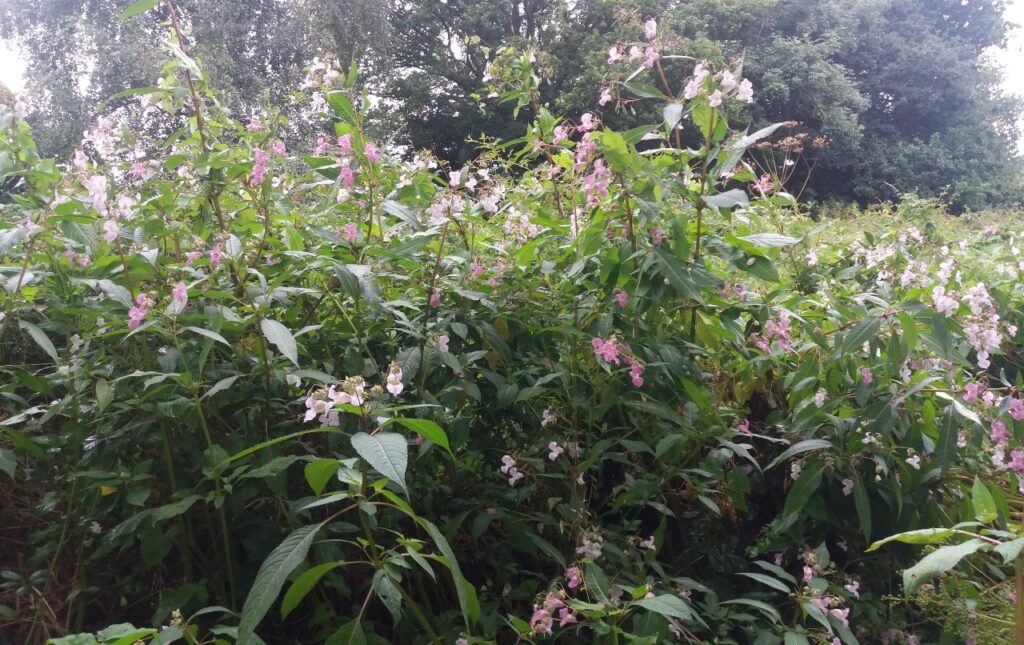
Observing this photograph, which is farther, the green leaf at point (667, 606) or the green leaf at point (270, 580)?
the green leaf at point (667, 606)

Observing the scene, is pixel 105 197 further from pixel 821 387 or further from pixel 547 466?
pixel 821 387

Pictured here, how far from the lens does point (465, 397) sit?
1600 mm

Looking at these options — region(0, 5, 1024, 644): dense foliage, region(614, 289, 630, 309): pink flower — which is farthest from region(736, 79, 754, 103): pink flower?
region(614, 289, 630, 309): pink flower

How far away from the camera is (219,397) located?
5.01 feet

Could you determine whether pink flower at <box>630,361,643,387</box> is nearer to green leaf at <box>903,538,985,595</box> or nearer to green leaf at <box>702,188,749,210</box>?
green leaf at <box>702,188,749,210</box>

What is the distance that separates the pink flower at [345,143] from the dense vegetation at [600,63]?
42.7ft

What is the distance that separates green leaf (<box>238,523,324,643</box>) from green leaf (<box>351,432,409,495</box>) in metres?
0.21

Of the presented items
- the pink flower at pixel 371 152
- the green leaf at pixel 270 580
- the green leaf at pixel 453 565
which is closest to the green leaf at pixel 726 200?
the pink flower at pixel 371 152

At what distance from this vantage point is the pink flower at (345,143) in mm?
1630

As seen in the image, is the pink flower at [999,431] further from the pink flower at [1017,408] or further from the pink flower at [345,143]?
the pink flower at [345,143]

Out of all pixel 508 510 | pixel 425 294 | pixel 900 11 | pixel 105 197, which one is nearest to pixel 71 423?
pixel 105 197

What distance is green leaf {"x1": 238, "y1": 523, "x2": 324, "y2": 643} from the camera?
1001mm

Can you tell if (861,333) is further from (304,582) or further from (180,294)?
(180,294)

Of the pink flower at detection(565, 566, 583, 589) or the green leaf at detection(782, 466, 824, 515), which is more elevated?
the pink flower at detection(565, 566, 583, 589)
